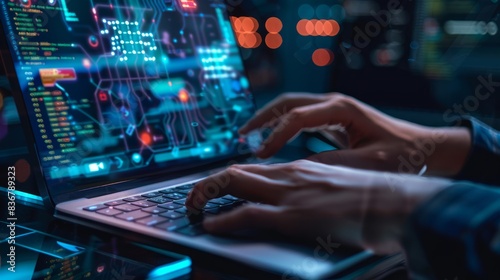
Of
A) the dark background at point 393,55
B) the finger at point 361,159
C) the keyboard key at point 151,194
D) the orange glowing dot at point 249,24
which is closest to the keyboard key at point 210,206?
the keyboard key at point 151,194

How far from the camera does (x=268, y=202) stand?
0.63m

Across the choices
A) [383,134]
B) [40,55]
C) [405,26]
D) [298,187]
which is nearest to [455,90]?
[405,26]

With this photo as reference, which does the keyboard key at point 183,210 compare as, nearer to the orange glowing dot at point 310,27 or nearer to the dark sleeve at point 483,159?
the dark sleeve at point 483,159

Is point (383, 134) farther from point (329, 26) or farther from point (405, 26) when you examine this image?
point (329, 26)

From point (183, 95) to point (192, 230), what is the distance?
475 mm

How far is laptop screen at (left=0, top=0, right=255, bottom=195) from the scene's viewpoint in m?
0.76

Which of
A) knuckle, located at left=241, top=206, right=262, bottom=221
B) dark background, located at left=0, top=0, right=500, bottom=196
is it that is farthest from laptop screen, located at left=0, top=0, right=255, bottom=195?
knuckle, located at left=241, top=206, right=262, bottom=221

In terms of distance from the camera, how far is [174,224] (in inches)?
24.1

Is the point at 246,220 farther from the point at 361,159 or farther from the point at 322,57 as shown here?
the point at 322,57

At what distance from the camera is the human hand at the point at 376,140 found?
84 cm

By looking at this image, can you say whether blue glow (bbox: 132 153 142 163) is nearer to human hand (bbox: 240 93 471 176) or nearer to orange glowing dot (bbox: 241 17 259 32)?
human hand (bbox: 240 93 471 176)

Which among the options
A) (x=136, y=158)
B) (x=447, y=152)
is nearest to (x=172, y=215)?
(x=136, y=158)

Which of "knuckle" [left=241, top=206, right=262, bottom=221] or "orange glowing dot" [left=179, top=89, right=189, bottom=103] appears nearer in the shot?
"knuckle" [left=241, top=206, right=262, bottom=221]

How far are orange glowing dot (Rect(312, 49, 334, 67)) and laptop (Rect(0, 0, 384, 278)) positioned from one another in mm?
558
